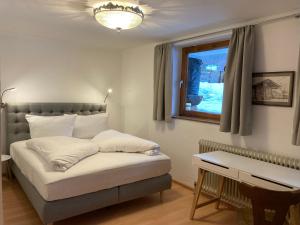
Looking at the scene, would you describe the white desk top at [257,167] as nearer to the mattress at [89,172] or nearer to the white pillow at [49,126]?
the mattress at [89,172]

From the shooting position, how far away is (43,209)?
2.14 meters

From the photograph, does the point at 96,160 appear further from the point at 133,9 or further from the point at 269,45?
the point at 269,45

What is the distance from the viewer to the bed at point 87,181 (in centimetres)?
219

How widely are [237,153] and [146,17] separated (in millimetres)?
1746

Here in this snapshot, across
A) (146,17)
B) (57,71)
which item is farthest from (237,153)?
(57,71)

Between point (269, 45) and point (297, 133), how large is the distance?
0.92 m

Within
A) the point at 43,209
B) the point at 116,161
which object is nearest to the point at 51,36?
the point at 116,161

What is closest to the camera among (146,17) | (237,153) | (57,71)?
(146,17)

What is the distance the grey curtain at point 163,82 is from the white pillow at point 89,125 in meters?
0.89

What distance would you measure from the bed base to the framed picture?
141 centimetres

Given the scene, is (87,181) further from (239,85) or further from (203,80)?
(203,80)

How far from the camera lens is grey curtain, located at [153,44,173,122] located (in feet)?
11.3

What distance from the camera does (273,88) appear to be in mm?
2412

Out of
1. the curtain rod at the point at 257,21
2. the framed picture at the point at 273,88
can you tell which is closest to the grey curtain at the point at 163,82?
the curtain rod at the point at 257,21
